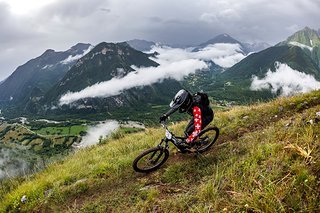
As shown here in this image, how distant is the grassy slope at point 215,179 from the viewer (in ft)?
19.2

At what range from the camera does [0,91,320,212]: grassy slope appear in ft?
19.2

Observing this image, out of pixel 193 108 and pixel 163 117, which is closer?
pixel 163 117

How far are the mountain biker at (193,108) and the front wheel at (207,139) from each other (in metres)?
0.37

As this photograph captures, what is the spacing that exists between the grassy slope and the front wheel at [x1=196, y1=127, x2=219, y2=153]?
0.29 metres

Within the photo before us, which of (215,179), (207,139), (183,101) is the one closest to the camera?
(215,179)

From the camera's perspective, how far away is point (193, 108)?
10.4m

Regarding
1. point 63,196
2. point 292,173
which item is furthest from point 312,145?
point 63,196

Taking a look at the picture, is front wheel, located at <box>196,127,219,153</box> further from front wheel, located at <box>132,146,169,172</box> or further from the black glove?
the black glove

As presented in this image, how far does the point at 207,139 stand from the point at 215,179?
13.7 ft

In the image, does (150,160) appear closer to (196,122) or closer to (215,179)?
(196,122)

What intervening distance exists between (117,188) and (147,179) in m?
0.97

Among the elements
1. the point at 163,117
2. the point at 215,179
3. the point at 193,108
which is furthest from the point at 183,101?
the point at 215,179

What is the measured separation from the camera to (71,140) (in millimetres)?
192250

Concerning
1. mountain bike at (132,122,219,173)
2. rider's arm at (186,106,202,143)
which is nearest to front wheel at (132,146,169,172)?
mountain bike at (132,122,219,173)
